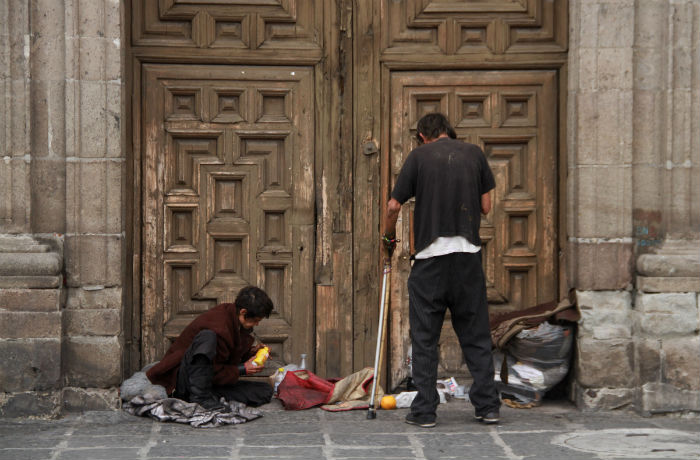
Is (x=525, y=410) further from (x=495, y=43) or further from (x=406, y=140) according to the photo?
(x=495, y=43)

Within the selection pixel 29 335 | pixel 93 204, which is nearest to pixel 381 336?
pixel 93 204

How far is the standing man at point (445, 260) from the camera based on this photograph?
6527 mm

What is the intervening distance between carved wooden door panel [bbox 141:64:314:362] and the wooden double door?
1 centimetres

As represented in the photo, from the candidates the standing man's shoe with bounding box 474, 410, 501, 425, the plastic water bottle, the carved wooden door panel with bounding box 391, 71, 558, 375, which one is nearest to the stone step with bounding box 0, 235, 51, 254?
the plastic water bottle

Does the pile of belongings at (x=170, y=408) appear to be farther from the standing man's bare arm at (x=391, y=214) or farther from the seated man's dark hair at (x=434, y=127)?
the seated man's dark hair at (x=434, y=127)

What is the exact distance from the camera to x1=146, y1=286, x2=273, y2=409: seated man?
6859 millimetres

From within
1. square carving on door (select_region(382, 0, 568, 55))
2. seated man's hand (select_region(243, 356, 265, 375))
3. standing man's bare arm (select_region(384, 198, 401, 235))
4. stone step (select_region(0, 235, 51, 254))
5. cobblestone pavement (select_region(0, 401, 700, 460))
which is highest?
square carving on door (select_region(382, 0, 568, 55))

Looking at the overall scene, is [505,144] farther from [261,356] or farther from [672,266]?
[261,356]

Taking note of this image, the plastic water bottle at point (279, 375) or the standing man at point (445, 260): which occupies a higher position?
the standing man at point (445, 260)

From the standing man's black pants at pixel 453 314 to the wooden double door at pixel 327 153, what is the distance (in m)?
1.00

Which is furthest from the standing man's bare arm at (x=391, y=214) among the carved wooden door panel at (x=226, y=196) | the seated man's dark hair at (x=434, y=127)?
the carved wooden door panel at (x=226, y=196)

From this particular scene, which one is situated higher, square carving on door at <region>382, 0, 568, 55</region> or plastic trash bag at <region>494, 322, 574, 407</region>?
square carving on door at <region>382, 0, 568, 55</region>

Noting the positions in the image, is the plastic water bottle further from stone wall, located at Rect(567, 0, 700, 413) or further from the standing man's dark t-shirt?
stone wall, located at Rect(567, 0, 700, 413)

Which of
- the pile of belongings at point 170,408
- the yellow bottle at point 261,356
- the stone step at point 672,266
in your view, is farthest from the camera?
the yellow bottle at point 261,356
